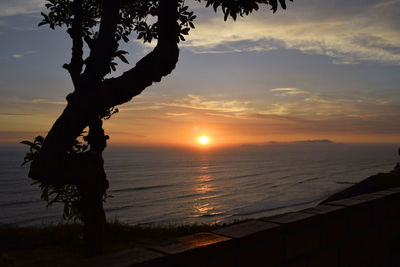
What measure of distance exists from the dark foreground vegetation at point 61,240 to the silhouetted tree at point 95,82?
2.11 metres

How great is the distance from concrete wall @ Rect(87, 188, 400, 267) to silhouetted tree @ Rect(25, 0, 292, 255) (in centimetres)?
247

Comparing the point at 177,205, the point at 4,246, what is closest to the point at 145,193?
the point at 177,205

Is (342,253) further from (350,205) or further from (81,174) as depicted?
(81,174)

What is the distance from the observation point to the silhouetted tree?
4.27 meters

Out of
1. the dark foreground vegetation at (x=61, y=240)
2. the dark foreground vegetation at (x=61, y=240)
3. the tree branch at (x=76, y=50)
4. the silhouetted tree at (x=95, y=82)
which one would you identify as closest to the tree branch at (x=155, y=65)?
the silhouetted tree at (x=95, y=82)

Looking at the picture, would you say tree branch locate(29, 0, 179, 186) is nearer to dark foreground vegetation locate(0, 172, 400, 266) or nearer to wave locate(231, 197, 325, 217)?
dark foreground vegetation locate(0, 172, 400, 266)

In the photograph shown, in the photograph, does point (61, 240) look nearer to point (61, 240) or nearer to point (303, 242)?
point (61, 240)

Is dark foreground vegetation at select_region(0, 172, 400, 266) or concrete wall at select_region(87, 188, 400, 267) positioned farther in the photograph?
dark foreground vegetation at select_region(0, 172, 400, 266)

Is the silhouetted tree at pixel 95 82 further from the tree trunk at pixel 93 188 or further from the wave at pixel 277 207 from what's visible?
the wave at pixel 277 207

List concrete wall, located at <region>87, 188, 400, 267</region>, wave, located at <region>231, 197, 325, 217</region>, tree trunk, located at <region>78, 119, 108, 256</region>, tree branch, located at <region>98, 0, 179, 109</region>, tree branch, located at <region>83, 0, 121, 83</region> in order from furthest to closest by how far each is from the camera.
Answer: wave, located at <region>231, 197, 325, 217</region> → tree trunk, located at <region>78, 119, 108, 256</region> → tree branch, located at <region>83, 0, 121, 83</region> → tree branch, located at <region>98, 0, 179, 109</region> → concrete wall, located at <region>87, 188, 400, 267</region>

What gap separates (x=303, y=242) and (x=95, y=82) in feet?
12.8

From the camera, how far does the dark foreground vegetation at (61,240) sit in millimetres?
7844

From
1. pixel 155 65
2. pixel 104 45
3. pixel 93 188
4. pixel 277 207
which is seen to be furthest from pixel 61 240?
pixel 277 207

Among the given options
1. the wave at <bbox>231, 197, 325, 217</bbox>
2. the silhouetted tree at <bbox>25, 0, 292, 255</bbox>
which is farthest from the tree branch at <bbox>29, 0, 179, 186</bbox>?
the wave at <bbox>231, 197, 325, 217</bbox>
